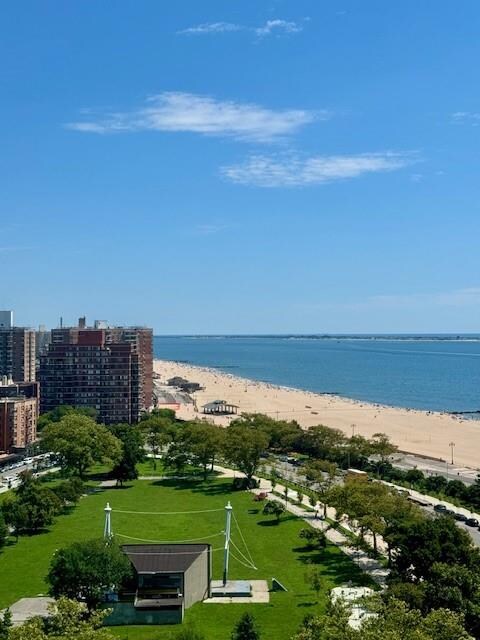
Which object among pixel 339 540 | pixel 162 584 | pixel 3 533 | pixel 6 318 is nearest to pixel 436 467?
pixel 339 540

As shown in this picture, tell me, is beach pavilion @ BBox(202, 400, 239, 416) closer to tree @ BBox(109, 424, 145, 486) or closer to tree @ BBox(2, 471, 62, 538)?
tree @ BBox(109, 424, 145, 486)

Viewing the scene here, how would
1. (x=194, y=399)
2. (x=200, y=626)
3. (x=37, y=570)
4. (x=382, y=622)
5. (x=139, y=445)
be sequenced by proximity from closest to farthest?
(x=382, y=622) → (x=200, y=626) → (x=37, y=570) → (x=139, y=445) → (x=194, y=399)

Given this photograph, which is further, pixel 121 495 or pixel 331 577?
pixel 121 495

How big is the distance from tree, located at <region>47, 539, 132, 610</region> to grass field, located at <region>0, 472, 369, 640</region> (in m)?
2.01

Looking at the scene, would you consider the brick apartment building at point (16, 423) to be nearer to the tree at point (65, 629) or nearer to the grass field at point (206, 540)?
the grass field at point (206, 540)

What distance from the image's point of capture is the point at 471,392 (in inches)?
6462

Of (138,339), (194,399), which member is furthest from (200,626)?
(194,399)

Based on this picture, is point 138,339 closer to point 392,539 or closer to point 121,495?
point 121,495

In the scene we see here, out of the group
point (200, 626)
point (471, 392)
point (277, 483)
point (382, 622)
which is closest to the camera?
point (382, 622)

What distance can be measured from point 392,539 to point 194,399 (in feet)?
372

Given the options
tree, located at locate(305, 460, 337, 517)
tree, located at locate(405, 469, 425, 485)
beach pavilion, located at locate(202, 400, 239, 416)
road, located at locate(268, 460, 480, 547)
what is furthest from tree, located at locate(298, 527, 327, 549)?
beach pavilion, located at locate(202, 400, 239, 416)

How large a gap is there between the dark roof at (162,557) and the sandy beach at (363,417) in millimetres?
50147

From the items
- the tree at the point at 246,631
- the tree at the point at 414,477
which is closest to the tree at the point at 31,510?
the tree at the point at 246,631

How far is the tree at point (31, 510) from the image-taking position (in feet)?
158
